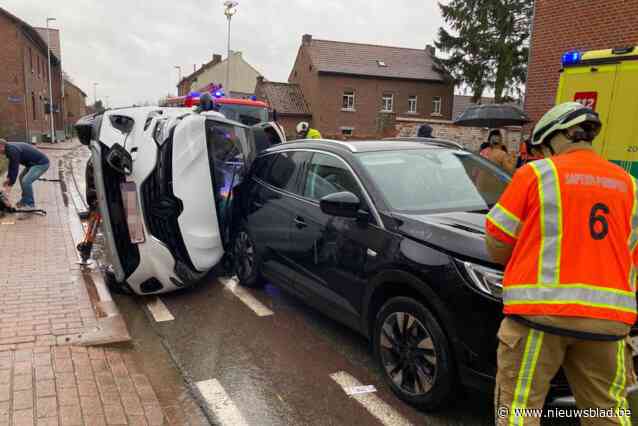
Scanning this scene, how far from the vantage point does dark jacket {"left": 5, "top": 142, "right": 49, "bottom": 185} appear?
9281 mm

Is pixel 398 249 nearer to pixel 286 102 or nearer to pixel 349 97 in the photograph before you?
pixel 349 97

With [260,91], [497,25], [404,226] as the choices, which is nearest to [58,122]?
[260,91]

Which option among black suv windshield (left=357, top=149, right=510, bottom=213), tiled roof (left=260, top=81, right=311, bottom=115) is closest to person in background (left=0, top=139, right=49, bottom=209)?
black suv windshield (left=357, top=149, right=510, bottom=213)

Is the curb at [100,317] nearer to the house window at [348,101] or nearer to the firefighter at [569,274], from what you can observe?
the firefighter at [569,274]

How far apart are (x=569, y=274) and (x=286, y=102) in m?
38.8

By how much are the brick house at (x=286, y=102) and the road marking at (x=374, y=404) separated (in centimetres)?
3524

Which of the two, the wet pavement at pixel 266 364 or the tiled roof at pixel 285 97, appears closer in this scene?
the wet pavement at pixel 266 364

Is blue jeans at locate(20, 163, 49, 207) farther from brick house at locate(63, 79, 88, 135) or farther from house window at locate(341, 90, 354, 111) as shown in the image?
brick house at locate(63, 79, 88, 135)

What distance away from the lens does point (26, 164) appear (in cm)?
979

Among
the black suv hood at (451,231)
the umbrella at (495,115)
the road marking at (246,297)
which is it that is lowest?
the road marking at (246,297)

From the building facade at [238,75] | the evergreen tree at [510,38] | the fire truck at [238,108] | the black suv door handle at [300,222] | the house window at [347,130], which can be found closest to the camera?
the black suv door handle at [300,222]

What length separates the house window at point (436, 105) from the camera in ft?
131

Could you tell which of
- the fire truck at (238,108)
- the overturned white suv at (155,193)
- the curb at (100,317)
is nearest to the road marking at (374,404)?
the curb at (100,317)

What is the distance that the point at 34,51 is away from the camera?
121 ft
